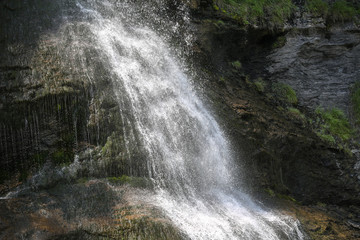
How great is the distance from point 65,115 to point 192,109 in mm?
2728

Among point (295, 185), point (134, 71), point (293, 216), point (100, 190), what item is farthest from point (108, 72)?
point (295, 185)

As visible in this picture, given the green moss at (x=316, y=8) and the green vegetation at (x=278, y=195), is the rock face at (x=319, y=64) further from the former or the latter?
the green vegetation at (x=278, y=195)

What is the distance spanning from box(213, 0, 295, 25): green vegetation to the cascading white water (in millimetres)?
2774

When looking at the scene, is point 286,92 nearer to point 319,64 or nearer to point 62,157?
point 319,64

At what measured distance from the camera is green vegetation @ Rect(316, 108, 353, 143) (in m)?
8.85

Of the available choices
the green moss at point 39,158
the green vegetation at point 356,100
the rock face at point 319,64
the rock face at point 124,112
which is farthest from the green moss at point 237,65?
the green moss at point 39,158

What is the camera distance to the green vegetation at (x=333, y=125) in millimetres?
8852

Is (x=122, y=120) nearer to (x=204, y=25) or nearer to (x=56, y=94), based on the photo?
(x=56, y=94)

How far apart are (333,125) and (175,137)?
5467 millimetres

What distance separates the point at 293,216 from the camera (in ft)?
20.5

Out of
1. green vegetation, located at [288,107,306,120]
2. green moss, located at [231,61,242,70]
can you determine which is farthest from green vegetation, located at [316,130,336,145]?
green moss, located at [231,61,242,70]

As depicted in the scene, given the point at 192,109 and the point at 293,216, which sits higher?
the point at 192,109

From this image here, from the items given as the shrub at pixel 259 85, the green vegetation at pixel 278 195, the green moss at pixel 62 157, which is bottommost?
the green vegetation at pixel 278 195

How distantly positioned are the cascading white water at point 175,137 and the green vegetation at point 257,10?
2.77m
